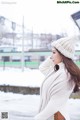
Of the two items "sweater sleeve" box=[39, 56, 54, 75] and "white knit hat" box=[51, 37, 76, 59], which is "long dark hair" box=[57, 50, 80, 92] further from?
"sweater sleeve" box=[39, 56, 54, 75]

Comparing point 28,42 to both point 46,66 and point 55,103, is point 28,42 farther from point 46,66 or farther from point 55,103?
point 55,103

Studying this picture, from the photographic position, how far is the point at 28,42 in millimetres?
3148

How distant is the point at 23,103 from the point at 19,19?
2.24 ft

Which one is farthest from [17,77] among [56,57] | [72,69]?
[72,69]

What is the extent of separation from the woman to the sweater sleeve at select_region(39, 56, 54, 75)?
9cm

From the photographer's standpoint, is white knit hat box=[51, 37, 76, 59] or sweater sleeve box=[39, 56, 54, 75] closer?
white knit hat box=[51, 37, 76, 59]

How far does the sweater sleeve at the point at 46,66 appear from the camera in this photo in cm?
299

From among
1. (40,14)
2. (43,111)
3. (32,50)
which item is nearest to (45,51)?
(32,50)

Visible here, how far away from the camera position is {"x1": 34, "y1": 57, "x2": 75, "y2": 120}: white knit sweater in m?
2.80

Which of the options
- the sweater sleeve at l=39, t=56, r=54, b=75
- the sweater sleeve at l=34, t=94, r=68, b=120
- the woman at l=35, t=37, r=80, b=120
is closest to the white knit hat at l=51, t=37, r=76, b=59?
the woman at l=35, t=37, r=80, b=120

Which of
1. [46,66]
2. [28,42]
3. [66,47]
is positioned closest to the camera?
[66,47]

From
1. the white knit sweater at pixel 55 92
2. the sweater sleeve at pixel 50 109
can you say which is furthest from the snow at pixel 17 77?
the sweater sleeve at pixel 50 109

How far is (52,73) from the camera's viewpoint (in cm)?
290

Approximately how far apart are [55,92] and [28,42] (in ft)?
1.82
